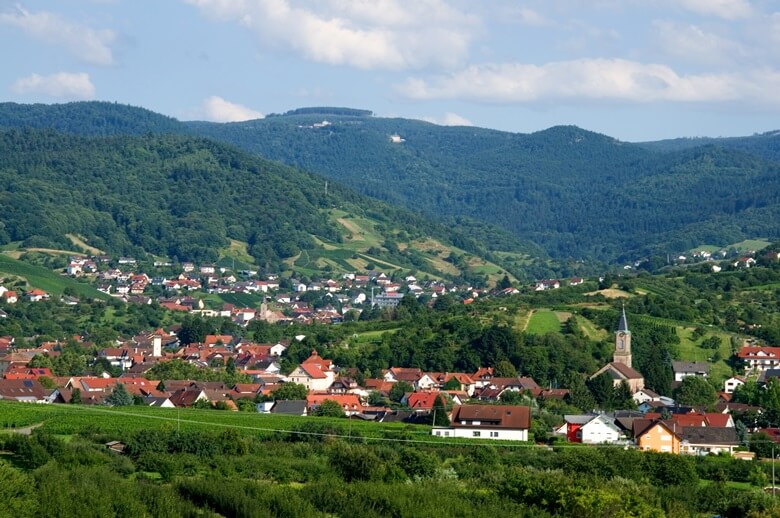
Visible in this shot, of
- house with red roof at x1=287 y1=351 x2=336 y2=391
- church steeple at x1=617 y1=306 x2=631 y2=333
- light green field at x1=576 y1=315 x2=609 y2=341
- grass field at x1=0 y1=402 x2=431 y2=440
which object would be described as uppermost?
church steeple at x1=617 y1=306 x2=631 y2=333

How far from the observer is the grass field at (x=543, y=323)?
286 ft

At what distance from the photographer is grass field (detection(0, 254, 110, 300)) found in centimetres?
13200

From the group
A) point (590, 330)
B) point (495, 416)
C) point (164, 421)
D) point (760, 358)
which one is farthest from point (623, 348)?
point (164, 421)

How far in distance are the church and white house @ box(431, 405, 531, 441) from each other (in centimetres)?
1651

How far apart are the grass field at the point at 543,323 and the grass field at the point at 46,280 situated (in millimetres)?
53399

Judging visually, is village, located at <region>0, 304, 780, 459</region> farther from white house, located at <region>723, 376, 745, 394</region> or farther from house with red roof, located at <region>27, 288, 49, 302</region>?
house with red roof, located at <region>27, 288, 49, 302</region>

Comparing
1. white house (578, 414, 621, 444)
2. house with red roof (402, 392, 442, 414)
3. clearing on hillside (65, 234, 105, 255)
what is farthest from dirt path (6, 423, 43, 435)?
clearing on hillside (65, 234, 105, 255)

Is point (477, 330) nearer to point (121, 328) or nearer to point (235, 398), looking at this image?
point (235, 398)

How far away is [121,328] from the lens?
11662 cm

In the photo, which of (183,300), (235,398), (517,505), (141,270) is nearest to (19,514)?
(517,505)

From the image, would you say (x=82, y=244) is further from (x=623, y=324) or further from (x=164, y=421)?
(x=164, y=421)

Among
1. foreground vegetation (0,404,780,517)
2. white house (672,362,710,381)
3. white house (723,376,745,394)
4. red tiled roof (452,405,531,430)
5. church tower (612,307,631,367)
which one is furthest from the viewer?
church tower (612,307,631,367)

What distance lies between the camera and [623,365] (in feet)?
259

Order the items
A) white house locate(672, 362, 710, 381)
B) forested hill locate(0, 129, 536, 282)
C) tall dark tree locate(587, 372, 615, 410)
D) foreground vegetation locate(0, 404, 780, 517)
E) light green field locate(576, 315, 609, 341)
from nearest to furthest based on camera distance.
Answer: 1. foreground vegetation locate(0, 404, 780, 517)
2. tall dark tree locate(587, 372, 615, 410)
3. white house locate(672, 362, 710, 381)
4. light green field locate(576, 315, 609, 341)
5. forested hill locate(0, 129, 536, 282)
